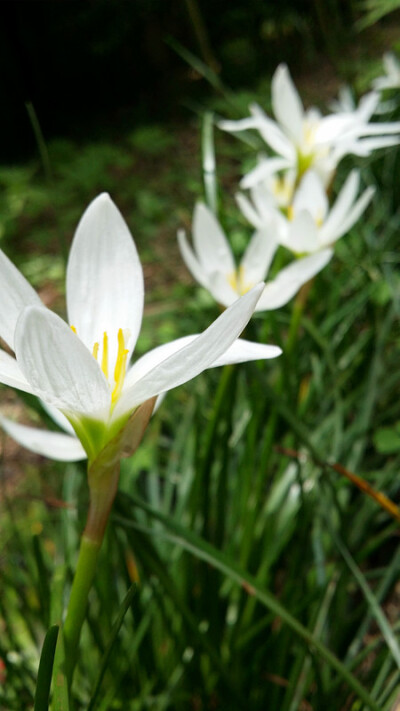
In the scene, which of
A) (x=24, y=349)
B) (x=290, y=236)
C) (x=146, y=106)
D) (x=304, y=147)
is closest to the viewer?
(x=24, y=349)

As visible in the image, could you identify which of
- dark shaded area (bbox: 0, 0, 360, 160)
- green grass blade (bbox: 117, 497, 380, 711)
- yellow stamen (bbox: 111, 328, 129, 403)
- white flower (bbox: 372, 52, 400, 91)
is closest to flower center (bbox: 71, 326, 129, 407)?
yellow stamen (bbox: 111, 328, 129, 403)

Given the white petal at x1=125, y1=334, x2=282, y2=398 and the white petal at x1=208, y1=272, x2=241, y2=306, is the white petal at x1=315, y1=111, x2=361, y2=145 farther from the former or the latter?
the white petal at x1=125, y1=334, x2=282, y2=398

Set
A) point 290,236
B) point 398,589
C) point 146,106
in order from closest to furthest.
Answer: point 290,236 → point 398,589 → point 146,106

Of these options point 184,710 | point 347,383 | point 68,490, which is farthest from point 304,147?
point 184,710

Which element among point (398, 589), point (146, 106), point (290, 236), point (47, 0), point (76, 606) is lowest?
point (398, 589)

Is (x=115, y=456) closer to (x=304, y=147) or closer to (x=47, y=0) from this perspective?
(x=304, y=147)

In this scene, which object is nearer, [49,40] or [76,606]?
[76,606]
